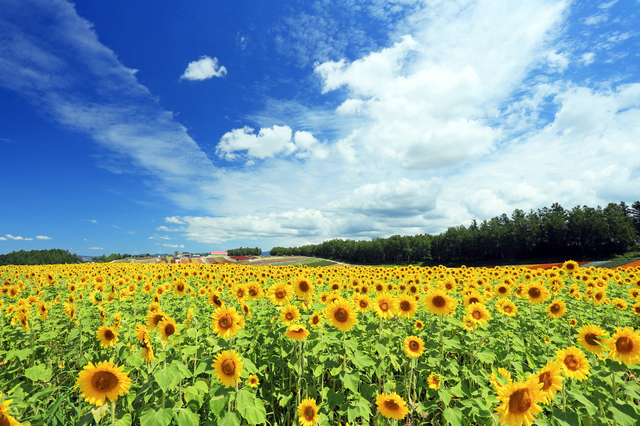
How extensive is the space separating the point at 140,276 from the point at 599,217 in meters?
101

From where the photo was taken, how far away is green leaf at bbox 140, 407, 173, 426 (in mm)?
2874

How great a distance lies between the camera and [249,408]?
121 inches

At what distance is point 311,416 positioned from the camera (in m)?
3.77

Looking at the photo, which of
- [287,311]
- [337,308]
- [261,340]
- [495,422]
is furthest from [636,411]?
[261,340]

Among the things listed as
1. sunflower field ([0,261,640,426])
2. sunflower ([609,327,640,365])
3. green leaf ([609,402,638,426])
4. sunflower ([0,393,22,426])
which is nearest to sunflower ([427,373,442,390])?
sunflower field ([0,261,640,426])

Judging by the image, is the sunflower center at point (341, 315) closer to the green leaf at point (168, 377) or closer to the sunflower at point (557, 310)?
the green leaf at point (168, 377)

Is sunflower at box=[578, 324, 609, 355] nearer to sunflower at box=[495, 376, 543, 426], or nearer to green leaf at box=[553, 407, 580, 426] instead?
green leaf at box=[553, 407, 580, 426]

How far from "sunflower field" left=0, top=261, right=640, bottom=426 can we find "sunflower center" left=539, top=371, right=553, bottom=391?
0.4 inches

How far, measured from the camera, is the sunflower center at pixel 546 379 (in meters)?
2.95

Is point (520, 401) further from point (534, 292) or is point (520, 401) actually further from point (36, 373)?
point (36, 373)

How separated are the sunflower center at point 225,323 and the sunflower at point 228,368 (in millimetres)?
468

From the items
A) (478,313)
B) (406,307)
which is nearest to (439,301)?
(406,307)

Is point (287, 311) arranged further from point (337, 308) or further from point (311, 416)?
point (311, 416)

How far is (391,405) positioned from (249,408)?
1989 millimetres
